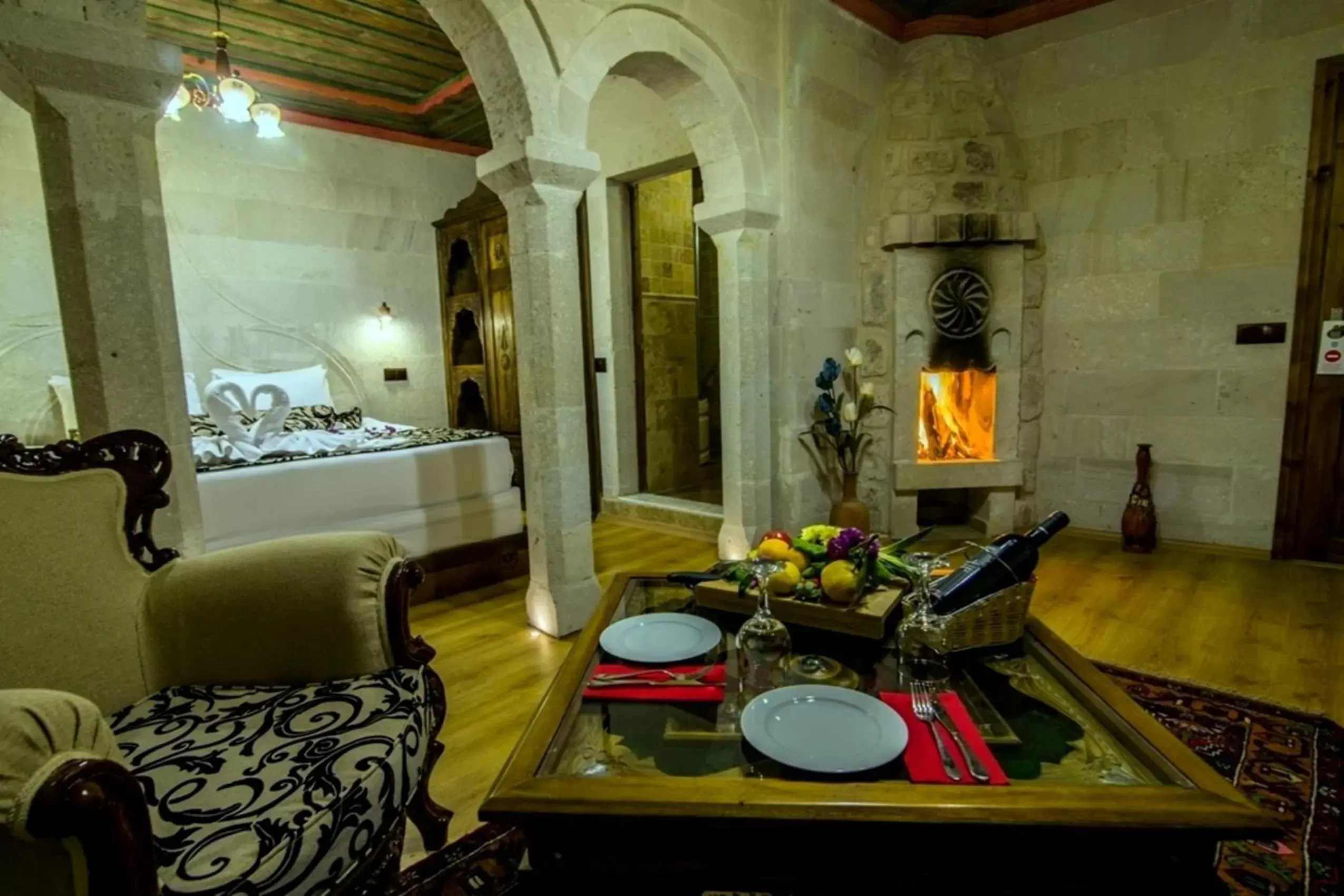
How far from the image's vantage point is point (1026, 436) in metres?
3.88

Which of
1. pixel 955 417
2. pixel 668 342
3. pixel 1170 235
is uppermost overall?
pixel 1170 235

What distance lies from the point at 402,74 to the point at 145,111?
127 inches

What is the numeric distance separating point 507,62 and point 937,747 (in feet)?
7.76

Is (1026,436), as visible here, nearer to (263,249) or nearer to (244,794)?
(244,794)

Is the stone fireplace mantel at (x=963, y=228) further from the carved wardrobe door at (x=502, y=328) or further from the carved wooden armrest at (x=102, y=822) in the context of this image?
the carved wooden armrest at (x=102, y=822)

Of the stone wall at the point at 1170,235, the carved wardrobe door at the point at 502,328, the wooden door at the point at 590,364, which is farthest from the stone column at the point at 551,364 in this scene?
the stone wall at the point at 1170,235

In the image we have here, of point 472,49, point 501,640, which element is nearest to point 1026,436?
point 501,640

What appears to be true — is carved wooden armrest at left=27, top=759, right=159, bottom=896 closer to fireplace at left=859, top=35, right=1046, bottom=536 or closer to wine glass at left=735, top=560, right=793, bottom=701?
wine glass at left=735, top=560, right=793, bottom=701

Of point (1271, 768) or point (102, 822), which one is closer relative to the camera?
point (102, 822)

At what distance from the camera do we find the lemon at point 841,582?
1.29 m

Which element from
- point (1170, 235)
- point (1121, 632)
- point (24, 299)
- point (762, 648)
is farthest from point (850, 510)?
point (24, 299)

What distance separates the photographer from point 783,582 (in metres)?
1.39

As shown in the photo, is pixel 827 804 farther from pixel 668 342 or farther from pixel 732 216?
pixel 668 342

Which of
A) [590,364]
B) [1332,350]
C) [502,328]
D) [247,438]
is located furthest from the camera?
[502,328]
